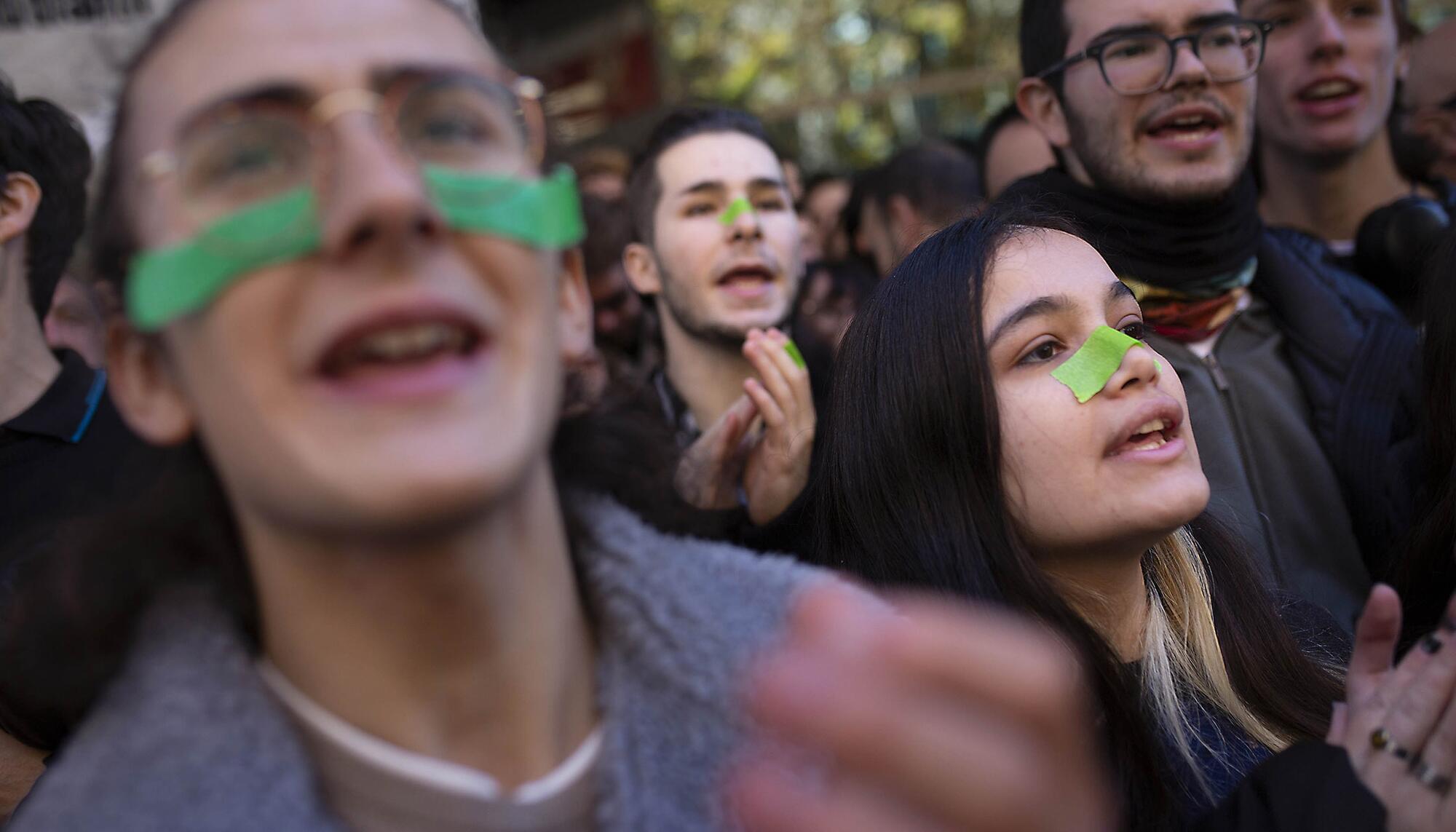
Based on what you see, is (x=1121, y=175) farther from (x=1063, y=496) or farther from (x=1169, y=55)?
(x=1063, y=496)

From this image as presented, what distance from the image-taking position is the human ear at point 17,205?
2689mm

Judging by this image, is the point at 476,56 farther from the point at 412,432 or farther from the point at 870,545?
the point at 870,545

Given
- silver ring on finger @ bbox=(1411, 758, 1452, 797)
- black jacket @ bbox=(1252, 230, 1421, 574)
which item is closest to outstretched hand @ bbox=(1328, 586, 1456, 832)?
silver ring on finger @ bbox=(1411, 758, 1452, 797)

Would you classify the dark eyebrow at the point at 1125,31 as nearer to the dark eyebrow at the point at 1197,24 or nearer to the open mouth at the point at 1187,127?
the dark eyebrow at the point at 1197,24

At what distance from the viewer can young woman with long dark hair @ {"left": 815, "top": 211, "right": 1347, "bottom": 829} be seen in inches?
80.4

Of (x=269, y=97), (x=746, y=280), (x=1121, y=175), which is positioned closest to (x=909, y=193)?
(x=746, y=280)

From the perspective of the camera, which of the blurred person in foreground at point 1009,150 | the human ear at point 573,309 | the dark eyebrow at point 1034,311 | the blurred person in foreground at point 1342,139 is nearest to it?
the human ear at point 573,309

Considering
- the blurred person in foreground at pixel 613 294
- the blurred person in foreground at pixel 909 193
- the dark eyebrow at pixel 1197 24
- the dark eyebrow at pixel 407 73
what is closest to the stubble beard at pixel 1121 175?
the dark eyebrow at pixel 1197 24

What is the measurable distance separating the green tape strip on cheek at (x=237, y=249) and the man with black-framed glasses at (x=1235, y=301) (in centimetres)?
192

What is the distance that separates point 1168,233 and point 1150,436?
3.26 feet

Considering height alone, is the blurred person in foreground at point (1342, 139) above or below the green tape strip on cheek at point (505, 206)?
below

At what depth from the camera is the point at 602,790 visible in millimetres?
1270

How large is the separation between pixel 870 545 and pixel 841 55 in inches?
336

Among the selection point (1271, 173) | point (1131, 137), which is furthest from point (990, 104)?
point (1131, 137)
